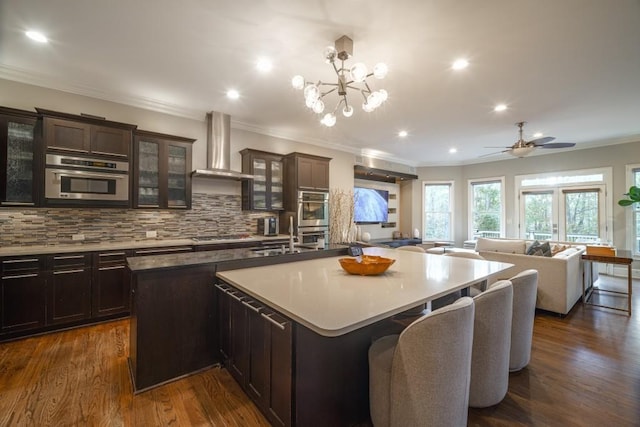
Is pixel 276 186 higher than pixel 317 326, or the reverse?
pixel 276 186

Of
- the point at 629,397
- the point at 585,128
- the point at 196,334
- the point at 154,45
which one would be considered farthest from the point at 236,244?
the point at 585,128

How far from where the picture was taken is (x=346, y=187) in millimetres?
6207

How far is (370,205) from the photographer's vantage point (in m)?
7.16

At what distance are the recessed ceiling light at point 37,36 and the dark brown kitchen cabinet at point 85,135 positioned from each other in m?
0.75

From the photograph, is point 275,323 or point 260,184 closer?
point 275,323

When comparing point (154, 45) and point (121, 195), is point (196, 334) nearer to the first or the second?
point (121, 195)

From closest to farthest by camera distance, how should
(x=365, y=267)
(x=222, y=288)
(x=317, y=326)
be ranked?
(x=317, y=326), (x=365, y=267), (x=222, y=288)

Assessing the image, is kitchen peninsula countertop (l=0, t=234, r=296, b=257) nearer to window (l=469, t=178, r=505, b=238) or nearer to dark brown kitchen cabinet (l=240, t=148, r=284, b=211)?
dark brown kitchen cabinet (l=240, t=148, r=284, b=211)

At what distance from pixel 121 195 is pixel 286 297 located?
→ 3.11 meters

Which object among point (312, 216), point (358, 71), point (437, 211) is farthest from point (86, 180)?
point (437, 211)

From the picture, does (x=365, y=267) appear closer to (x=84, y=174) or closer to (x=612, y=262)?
(x=84, y=174)

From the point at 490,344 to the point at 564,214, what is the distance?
6.45 metres

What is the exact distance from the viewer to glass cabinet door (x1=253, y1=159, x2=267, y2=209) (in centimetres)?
459

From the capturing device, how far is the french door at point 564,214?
19.2ft
